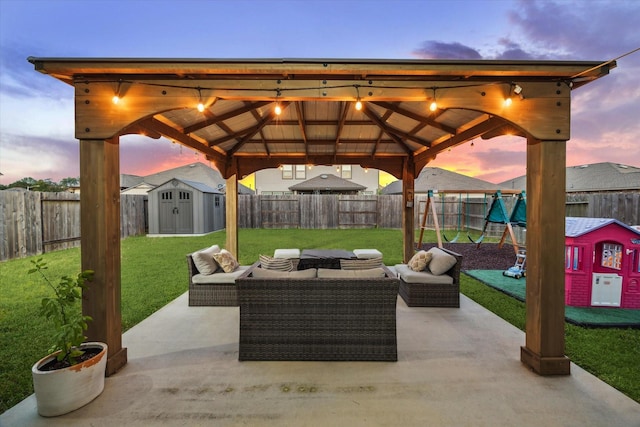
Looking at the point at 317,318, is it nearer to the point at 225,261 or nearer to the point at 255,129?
the point at 225,261

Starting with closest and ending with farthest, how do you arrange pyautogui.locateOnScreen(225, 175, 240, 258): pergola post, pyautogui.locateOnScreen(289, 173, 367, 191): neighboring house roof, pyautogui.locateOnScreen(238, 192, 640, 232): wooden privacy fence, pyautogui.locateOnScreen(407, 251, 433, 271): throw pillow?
pyautogui.locateOnScreen(407, 251, 433, 271): throw pillow → pyautogui.locateOnScreen(225, 175, 240, 258): pergola post → pyautogui.locateOnScreen(238, 192, 640, 232): wooden privacy fence → pyautogui.locateOnScreen(289, 173, 367, 191): neighboring house roof

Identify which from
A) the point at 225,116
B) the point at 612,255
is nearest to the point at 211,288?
the point at 225,116

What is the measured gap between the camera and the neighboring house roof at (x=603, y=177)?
15.9m

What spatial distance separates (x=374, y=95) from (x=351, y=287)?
2.04 m

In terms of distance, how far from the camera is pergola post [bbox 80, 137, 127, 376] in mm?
2900

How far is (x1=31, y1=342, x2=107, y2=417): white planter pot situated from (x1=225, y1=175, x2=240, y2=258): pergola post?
5.08 m

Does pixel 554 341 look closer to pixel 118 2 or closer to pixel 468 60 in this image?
pixel 468 60

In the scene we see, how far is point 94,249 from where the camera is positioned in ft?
9.58

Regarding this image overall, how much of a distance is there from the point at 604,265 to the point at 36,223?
557 inches

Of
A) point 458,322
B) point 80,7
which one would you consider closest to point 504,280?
point 458,322

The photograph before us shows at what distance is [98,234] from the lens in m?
2.92

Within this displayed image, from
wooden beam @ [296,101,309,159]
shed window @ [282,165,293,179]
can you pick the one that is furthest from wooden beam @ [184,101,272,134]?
shed window @ [282,165,293,179]

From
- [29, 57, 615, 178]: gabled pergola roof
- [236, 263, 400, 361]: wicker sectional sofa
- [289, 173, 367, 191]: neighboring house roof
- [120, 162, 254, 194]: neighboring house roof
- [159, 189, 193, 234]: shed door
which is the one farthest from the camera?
[120, 162, 254, 194]: neighboring house roof

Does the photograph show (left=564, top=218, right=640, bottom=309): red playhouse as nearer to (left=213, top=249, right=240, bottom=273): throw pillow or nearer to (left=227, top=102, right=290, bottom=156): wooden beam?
(left=227, top=102, right=290, bottom=156): wooden beam
